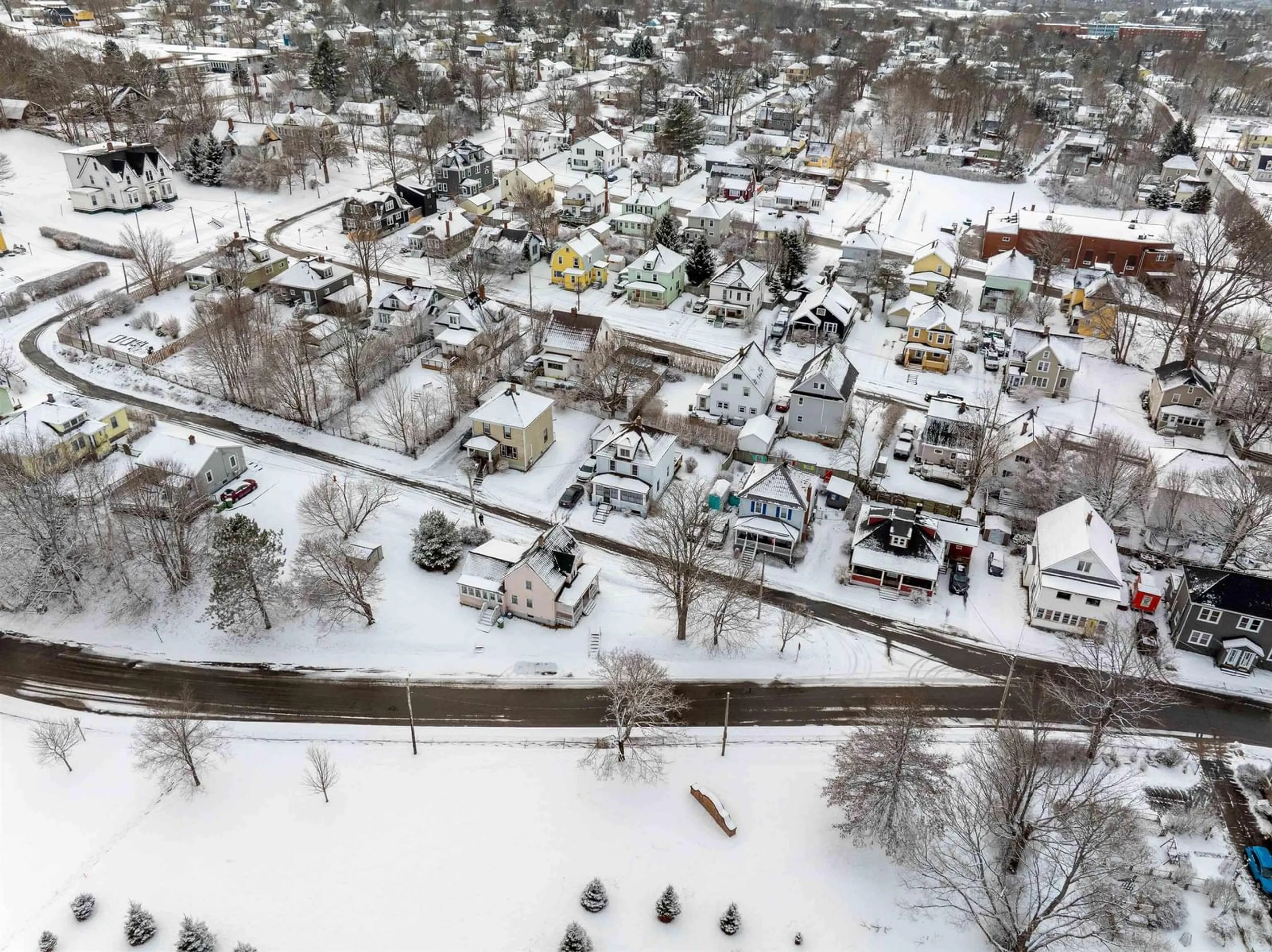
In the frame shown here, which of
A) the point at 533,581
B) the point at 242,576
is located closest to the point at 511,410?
the point at 533,581

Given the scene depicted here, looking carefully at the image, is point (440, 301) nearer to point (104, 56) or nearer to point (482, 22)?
point (104, 56)

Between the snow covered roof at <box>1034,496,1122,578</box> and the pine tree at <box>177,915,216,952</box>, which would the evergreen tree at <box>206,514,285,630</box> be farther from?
the snow covered roof at <box>1034,496,1122,578</box>

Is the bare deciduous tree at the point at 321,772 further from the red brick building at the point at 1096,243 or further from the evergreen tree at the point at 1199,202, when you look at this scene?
the evergreen tree at the point at 1199,202

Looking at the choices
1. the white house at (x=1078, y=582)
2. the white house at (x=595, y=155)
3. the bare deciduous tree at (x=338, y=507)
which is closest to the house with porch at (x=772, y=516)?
the white house at (x=1078, y=582)

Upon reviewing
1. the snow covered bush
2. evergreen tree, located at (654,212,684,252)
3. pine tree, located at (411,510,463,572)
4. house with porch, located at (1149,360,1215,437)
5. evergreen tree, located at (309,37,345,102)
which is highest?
evergreen tree, located at (309,37,345,102)

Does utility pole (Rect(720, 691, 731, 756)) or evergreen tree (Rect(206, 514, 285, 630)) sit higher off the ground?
evergreen tree (Rect(206, 514, 285, 630))

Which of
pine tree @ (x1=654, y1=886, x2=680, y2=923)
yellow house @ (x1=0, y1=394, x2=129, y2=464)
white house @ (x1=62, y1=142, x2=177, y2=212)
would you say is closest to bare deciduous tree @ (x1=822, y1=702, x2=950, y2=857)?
pine tree @ (x1=654, y1=886, x2=680, y2=923)
